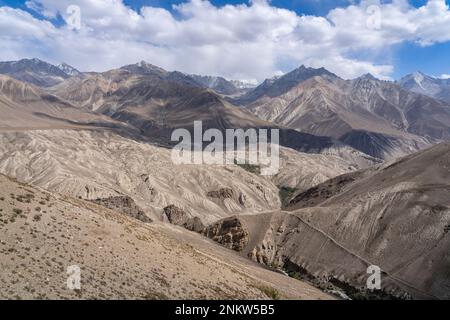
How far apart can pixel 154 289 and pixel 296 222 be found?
5294 cm

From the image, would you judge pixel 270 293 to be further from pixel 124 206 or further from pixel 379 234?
pixel 124 206

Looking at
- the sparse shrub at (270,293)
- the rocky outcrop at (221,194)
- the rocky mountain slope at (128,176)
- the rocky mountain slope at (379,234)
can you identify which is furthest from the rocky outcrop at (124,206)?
the sparse shrub at (270,293)

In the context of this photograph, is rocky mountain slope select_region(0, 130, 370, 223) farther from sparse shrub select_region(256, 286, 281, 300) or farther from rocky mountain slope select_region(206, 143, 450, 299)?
sparse shrub select_region(256, 286, 281, 300)

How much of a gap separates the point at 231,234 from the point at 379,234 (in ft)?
74.4

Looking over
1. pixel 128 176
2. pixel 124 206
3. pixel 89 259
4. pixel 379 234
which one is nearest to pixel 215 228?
pixel 124 206

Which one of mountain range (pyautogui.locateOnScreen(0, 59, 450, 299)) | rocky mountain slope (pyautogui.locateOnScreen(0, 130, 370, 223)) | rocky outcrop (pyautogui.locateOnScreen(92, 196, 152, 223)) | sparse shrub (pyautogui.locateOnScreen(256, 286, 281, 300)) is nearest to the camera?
mountain range (pyautogui.locateOnScreen(0, 59, 450, 299))

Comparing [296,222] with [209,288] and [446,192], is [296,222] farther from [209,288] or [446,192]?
[209,288]

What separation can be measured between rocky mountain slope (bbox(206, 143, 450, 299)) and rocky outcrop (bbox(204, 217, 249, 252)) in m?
0.71

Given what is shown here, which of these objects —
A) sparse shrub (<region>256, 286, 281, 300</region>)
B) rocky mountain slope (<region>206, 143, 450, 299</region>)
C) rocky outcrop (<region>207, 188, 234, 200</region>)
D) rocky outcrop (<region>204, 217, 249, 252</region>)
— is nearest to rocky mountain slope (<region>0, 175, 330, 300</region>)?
sparse shrub (<region>256, 286, 281, 300</region>)

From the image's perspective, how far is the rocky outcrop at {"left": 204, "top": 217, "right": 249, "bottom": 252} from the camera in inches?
3051

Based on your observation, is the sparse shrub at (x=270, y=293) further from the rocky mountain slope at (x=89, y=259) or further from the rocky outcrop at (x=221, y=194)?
the rocky outcrop at (x=221, y=194)

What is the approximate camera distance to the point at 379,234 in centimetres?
6956

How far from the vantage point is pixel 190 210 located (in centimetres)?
13562

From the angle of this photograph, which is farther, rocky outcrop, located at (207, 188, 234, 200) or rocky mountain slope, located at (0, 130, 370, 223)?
rocky outcrop, located at (207, 188, 234, 200)
